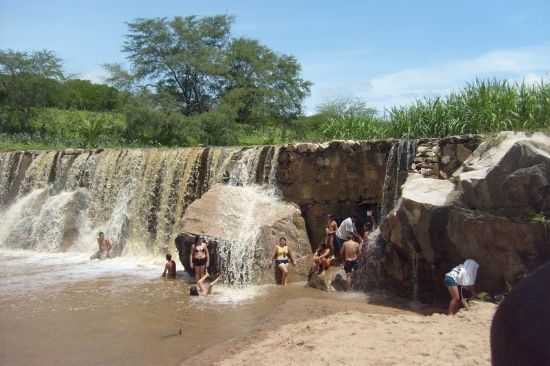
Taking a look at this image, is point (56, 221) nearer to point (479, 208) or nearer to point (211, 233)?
point (211, 233)

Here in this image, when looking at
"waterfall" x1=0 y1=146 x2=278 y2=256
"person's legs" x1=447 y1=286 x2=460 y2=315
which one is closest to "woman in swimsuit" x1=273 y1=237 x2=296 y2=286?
"waterfall" x1=0 y1=146 x2=278 y2=256

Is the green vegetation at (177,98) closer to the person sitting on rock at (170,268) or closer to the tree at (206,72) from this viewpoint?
the tree at (206,72)

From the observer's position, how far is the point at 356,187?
14.7 meters

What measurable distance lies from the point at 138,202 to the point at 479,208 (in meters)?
11.5

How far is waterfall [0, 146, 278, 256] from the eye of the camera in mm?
16438

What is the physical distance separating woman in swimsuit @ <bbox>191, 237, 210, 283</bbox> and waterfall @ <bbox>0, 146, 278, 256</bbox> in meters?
3.60

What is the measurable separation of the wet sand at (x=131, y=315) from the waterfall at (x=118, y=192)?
3.84m

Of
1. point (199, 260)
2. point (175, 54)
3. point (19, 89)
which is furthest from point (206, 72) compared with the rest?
point (199, 260)

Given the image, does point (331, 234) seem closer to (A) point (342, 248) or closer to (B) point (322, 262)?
(B) point (322, 262)

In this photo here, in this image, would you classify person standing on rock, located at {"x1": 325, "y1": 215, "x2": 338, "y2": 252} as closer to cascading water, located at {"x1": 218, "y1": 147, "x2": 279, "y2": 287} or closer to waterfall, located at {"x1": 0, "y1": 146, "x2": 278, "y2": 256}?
cascading water, located at {"x1": 218, "y1": 147, "x2": 279, "y2": 287}

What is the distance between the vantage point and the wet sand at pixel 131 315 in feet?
24.9

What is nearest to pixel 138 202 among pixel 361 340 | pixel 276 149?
pixel 276 149

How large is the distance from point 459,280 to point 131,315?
543cm

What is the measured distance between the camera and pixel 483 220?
30.0 feet
